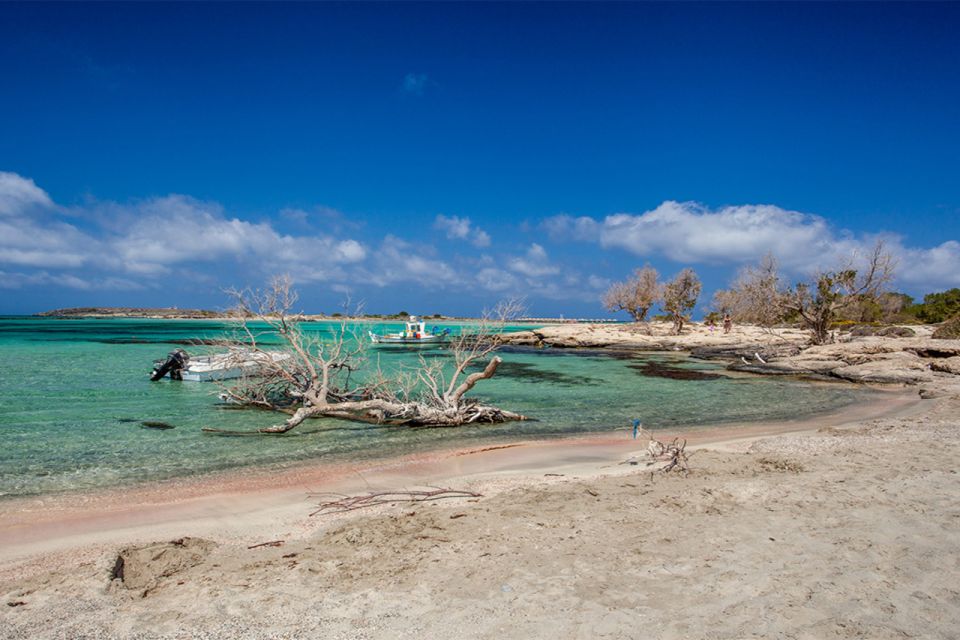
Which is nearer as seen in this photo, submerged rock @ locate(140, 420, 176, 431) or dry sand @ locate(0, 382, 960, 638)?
dry sand @ locate(0, 382, 960, 638)

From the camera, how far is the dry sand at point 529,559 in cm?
477

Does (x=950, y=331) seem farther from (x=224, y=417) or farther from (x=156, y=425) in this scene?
(x=156, y=425)

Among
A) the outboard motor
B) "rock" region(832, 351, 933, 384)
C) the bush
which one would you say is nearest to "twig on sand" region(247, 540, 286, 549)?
the outboard motor

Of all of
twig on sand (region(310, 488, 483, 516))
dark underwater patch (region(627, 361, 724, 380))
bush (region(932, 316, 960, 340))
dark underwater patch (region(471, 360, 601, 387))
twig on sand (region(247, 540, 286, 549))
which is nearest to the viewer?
twig on sand (region(247, 540, 286, 549))

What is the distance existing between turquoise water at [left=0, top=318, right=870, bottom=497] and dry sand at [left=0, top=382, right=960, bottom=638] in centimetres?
237

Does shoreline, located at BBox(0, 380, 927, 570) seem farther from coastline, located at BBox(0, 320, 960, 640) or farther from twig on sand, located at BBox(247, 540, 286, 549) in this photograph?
twig on sand, located at BBox(247, 540, 286, 549)

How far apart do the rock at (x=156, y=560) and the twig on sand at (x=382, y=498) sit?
5.98ft

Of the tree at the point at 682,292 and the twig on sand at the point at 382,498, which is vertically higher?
the tree at the point at 682,292

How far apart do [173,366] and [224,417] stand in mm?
11488

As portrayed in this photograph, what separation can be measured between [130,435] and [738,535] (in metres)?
14.6

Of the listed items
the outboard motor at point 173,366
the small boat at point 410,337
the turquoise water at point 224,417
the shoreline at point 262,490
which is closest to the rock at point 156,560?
the shoreline at point 262,490

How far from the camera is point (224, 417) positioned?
1697cm

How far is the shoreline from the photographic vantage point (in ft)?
25.0

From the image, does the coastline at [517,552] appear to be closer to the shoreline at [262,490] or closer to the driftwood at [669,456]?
the shoreline at [262,490]
